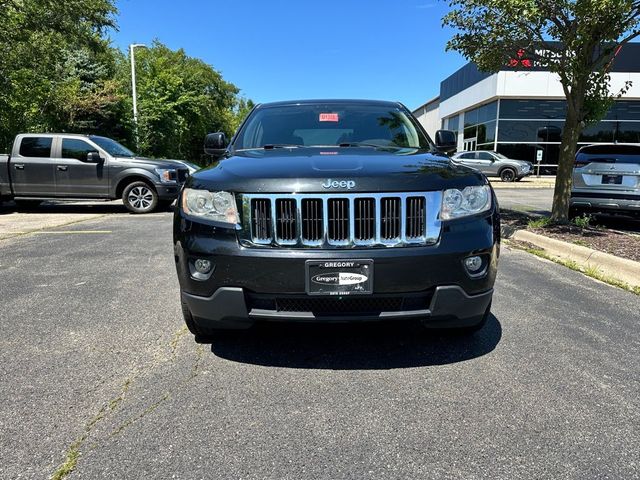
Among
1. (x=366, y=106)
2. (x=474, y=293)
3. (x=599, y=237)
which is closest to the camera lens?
(x=474, y=293)

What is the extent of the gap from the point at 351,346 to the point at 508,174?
23.9m

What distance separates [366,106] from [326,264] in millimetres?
2431

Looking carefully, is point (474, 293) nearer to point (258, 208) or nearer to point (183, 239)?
point (258, 208)

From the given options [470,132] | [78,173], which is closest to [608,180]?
[78,173]

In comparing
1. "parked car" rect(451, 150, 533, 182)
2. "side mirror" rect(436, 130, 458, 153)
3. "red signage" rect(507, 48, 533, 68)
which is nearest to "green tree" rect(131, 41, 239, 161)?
"parked car" rect(451, 150, 533, 182)

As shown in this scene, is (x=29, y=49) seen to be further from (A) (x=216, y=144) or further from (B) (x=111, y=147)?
→ (A) (x=216, y=144)

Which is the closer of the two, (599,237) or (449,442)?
(449,442)

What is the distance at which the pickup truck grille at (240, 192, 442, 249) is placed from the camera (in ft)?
8.63

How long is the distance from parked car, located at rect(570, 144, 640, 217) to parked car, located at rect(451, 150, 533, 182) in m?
16.3

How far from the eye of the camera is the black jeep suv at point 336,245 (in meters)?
2.59

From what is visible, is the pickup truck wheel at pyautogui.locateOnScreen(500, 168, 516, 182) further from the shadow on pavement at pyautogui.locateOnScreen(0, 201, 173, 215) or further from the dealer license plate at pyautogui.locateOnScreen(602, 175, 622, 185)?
the shadow on pavement at pyautogui.locateOnScreen(0, 201, 173, 215)

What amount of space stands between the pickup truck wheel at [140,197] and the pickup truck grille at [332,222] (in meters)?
8.92

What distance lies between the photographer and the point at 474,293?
2756 millimetres

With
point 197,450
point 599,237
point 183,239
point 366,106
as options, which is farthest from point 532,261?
point 197,450
